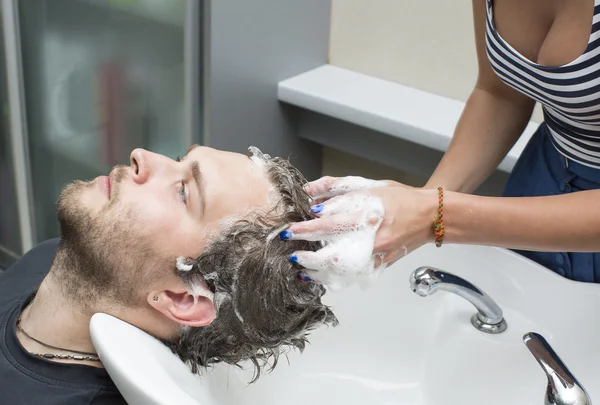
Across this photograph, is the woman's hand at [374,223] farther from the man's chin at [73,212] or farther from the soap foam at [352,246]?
the man's chin at [73,212]

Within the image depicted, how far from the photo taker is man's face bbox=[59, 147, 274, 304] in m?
1.12

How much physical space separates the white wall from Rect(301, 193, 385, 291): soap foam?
1043mm

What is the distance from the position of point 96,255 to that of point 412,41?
1.23m

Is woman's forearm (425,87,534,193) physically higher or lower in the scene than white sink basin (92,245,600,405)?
higher

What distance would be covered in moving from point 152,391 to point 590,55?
0.81 m

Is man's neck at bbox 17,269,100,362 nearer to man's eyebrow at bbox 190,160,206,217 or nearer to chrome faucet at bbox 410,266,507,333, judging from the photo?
man's eyebrow at bbox 190,160,206,217

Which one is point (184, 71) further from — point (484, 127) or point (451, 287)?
point (451, 287)

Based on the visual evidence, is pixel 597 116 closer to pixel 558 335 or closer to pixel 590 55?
pixel 590 55

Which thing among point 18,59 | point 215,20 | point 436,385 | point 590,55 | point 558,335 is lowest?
point 436,385

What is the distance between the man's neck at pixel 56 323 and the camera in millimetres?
1146

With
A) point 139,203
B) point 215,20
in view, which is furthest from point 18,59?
point 139,203

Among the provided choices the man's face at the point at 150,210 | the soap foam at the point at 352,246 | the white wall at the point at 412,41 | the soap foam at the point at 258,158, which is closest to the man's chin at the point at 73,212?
the man's face at the point at 150,210

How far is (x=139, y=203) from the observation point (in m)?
1.14

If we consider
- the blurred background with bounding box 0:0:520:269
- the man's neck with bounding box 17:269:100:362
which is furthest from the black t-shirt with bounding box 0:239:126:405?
the blurred background with bounding box 0:0:520:269
